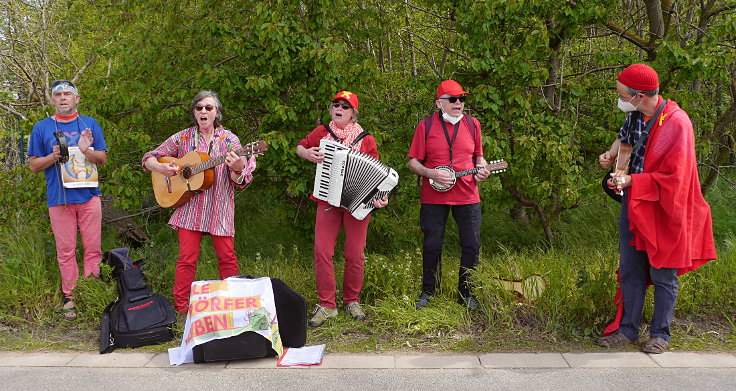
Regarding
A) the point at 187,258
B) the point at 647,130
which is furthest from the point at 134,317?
the point at 647,130

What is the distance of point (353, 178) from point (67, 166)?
2.43 metres

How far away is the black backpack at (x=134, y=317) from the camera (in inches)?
166

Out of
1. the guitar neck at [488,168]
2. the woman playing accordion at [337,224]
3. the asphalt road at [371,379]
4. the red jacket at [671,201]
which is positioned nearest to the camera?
the asphalt road at [371,379]

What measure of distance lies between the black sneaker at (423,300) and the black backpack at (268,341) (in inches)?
38.9

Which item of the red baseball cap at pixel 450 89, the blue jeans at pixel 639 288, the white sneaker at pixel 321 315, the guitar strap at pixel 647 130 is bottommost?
the white sneaker at pixel 321 315

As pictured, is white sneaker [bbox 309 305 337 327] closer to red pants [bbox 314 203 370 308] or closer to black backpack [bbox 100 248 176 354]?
red pants [bbox 314 203 370 308]

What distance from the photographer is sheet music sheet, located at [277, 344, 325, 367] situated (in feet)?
12.7

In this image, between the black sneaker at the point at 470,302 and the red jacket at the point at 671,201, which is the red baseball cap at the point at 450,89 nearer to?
the red jacket at the point at 671,201

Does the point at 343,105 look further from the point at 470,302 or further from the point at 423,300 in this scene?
the point at 470,302

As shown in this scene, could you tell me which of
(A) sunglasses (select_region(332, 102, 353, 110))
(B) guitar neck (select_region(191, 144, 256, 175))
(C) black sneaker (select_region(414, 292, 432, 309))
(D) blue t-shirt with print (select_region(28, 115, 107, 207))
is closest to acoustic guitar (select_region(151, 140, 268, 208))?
(B) guitar neck (select_region(191, 144, 256, 175))

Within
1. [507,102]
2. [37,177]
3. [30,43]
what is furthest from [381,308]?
[30,43]

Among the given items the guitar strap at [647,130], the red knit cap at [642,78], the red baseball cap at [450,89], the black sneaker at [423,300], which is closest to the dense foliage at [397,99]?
the black sneaker at [423,300]

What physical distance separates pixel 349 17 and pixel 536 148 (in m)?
2.50

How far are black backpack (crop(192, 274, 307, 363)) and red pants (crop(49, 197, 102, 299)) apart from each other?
1761mm
